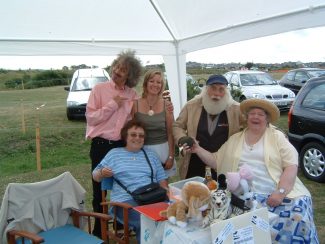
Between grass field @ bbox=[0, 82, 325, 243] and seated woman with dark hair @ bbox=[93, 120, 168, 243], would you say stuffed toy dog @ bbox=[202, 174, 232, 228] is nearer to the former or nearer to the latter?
seated woman with dark hair @ bbox=[93, 120, 168, 243]

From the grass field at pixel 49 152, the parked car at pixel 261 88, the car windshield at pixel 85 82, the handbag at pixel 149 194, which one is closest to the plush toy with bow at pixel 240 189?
the handbag at pixel 149 194

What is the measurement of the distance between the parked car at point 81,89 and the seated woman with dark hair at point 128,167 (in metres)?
7.13

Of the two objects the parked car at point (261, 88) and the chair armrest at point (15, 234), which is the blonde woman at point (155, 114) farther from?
the parked car at point (261, 88)

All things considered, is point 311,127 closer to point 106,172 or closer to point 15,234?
point 106,172

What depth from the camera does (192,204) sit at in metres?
2.28

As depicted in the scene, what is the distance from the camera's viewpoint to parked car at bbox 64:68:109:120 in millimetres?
10211

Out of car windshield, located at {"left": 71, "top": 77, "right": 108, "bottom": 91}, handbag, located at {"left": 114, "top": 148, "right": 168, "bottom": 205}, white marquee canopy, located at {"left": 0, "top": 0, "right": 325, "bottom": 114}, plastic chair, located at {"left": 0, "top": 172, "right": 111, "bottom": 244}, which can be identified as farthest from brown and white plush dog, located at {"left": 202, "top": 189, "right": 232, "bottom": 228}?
car windshield, located at {"left": 71, "top": 77, "right": 108, "bottom": 91}

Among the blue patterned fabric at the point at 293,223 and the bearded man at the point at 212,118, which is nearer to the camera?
the blue patterned fabric at the point at 293,223

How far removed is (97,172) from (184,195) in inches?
41.0

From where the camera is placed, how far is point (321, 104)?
5414 millimetres

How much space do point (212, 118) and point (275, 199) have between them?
885 mm

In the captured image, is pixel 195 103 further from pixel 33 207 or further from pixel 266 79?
pixel 266 79

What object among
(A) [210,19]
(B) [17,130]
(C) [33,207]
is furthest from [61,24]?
(B) [17,130]

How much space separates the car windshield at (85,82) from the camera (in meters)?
10.9
